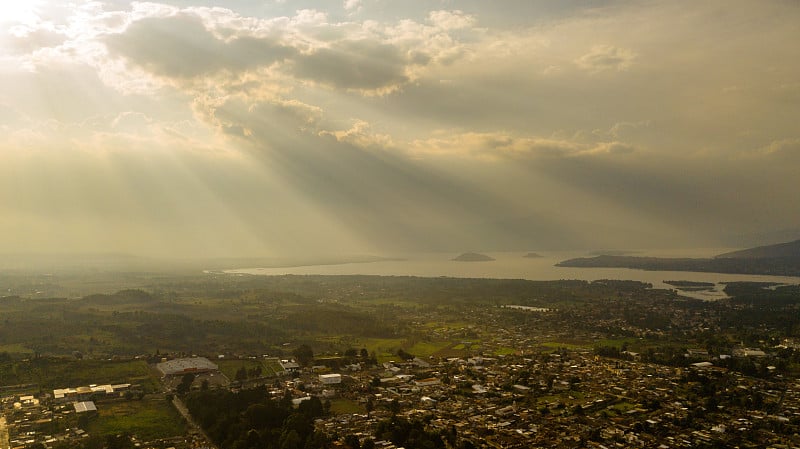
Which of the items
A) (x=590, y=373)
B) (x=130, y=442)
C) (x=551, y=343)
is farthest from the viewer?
(x=551, y=343)

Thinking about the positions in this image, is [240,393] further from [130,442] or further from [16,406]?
[16,406]

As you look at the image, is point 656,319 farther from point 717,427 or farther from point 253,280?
point 253,280

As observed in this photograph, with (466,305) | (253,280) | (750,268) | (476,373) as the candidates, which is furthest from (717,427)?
(750,268)

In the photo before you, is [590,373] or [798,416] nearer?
[798,416]

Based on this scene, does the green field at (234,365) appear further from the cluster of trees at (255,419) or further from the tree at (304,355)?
the cluster of trees at (255,419)

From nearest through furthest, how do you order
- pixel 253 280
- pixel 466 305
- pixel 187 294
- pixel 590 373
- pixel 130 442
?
pixel 130 442 → pixel 590 373 → pixel 466 305 → pixel 187 294 → pixel 253 280

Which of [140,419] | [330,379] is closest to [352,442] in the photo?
[330,379]

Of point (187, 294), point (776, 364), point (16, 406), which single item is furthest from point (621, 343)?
point (187, 294)
